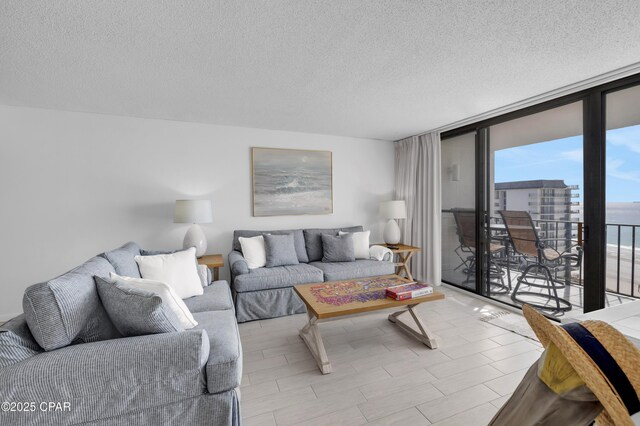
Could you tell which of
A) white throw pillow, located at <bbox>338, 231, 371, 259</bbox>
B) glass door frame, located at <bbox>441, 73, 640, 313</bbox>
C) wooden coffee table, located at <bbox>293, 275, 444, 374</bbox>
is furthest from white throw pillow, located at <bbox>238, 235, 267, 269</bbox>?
glass door frame, located at <bbox>441, 73, 640, 313</bbox>

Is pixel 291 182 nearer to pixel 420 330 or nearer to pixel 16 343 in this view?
pixel 420 330

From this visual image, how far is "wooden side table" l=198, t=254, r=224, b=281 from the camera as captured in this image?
327 cm

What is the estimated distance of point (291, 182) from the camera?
429 centimetres

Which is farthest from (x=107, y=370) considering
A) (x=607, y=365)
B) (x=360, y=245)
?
(x=360, y=245)

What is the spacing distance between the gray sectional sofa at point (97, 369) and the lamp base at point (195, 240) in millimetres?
1916

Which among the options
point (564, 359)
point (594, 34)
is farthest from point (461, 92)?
point (564, 359)

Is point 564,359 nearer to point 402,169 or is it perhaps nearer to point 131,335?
point 131,335

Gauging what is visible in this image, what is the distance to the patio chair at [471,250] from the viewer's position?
3656 millimetres

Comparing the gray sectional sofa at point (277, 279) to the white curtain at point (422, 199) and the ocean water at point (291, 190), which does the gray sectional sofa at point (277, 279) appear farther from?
the white curtain at point (422, 199)

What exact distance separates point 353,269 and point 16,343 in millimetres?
2899

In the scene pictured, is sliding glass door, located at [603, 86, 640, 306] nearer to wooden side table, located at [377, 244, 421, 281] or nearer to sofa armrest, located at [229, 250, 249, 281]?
wooden side table, located at [377, 244, 421, 281]

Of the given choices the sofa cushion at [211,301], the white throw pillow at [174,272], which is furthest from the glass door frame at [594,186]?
the white throw pillow at [174,272]

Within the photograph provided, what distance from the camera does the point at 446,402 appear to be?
71.3 inches

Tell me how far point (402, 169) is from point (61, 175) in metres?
4.67
